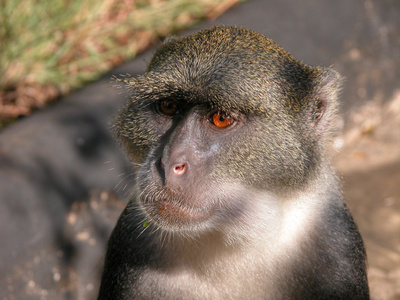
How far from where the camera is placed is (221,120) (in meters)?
2.54

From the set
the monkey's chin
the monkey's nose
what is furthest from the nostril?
the monkey's chin

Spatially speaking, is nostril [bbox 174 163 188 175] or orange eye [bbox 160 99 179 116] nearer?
nostril [bbox 174 163 188 175]

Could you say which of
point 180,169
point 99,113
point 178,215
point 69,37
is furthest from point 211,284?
point 69,37

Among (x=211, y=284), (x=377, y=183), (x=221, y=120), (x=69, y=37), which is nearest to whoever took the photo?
(x=221, y=120)

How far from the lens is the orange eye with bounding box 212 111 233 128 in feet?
8.32

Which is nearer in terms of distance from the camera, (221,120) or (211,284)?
(221,120)

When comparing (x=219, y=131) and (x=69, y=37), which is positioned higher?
(x=219, y=131)

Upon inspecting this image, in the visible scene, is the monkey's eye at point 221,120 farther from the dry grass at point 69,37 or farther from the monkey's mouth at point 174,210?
the dry grass at point 69,37

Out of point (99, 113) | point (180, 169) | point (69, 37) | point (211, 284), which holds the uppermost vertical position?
point (180, 169)

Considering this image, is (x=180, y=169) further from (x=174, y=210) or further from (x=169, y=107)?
(x=169, y=107)

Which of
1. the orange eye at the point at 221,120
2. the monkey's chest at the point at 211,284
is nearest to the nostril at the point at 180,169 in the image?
the orange eye at the point at 221,120

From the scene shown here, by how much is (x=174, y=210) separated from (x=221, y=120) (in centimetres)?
43

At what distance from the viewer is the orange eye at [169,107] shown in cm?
266

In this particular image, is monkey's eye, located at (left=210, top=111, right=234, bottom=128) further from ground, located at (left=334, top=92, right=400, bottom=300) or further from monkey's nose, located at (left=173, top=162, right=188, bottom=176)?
ground, located at (left=334, top=92, right=400, bottom=300)
